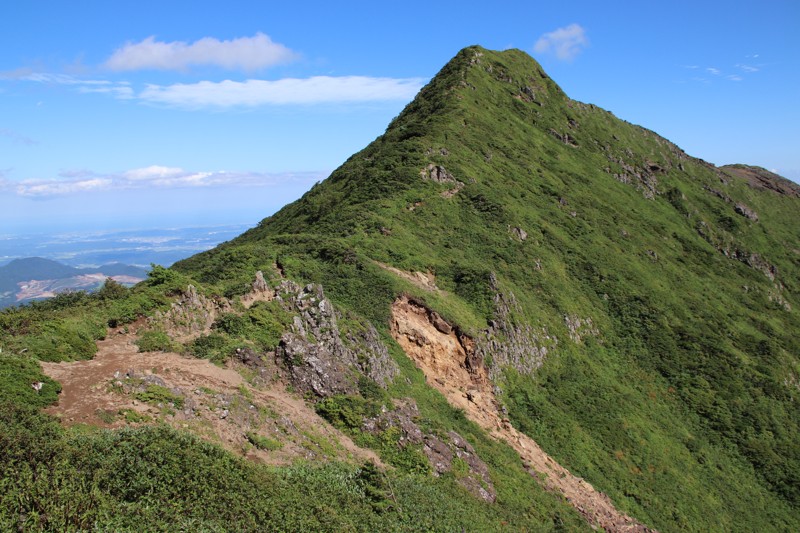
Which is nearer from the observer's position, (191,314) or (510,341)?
(191,314)

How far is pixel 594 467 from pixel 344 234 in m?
25.2

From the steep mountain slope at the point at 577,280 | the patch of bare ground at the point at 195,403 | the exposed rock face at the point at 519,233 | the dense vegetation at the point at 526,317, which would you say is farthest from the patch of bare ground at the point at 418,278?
the patch of bare ground at the point at 195,403

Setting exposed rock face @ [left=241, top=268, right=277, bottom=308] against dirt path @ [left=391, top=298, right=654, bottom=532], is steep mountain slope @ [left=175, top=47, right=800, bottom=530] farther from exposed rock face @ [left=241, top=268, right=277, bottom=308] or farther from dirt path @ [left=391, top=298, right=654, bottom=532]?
dirt path @ [left=391, top=298, right=654, bottom=532]

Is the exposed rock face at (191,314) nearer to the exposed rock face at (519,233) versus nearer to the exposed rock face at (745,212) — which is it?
the exposed rock face at (519,233)

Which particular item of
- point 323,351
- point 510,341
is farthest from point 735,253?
point 323,351

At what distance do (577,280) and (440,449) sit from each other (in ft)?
117

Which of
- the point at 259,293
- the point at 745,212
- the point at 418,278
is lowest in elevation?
the point at 259,293

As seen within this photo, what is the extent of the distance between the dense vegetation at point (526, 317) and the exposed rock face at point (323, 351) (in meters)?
1.04

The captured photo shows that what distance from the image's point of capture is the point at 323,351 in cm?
2455

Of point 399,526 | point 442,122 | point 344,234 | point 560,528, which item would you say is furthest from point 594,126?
point 399,526

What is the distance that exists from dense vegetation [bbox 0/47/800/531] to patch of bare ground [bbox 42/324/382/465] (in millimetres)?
1098

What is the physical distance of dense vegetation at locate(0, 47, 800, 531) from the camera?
1631 centimetres

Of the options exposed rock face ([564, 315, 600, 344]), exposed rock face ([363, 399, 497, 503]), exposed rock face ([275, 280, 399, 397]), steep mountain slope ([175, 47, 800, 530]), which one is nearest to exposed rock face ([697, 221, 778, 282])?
steep mountain slope ([175, 47, 800, 530])

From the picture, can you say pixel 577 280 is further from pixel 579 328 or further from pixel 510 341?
pixel 510 341
